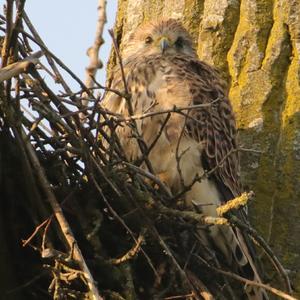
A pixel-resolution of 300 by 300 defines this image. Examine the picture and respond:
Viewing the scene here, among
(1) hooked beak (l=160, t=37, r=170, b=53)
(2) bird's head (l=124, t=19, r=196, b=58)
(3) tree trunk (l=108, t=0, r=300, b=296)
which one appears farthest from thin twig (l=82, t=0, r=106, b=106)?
(1) hooked beak (l=160, t=37, r=170, b=53)

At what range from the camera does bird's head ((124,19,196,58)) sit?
→ 17.7 feet

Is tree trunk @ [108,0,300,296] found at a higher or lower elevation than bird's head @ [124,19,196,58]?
lower

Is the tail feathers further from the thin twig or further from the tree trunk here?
the thin twig

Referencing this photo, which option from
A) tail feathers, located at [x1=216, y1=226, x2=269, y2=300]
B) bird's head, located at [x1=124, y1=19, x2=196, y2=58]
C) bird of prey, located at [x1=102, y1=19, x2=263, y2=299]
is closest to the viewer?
tail feathers, located at [x1=216, y1=226, x2=269, y2=300]

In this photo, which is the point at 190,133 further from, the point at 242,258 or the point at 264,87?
the point at 242,258

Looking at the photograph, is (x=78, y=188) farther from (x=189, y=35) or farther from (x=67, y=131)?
(x=189, y=35)

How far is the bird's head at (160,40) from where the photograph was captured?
213 inches

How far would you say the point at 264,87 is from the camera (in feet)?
16.3

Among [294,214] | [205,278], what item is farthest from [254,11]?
[205,278]

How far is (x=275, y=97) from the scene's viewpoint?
16.3 ft

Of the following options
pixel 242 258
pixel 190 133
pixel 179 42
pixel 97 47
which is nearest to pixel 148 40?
pixel 179 42

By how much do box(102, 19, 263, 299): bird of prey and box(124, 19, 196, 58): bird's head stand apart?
0.73 feet

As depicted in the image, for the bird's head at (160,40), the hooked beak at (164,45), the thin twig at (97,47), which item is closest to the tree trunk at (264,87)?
the bird's head at (160,40)

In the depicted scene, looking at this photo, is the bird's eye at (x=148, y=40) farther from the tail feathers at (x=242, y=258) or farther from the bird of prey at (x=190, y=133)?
the tail feathers at (x=242, y=258)
